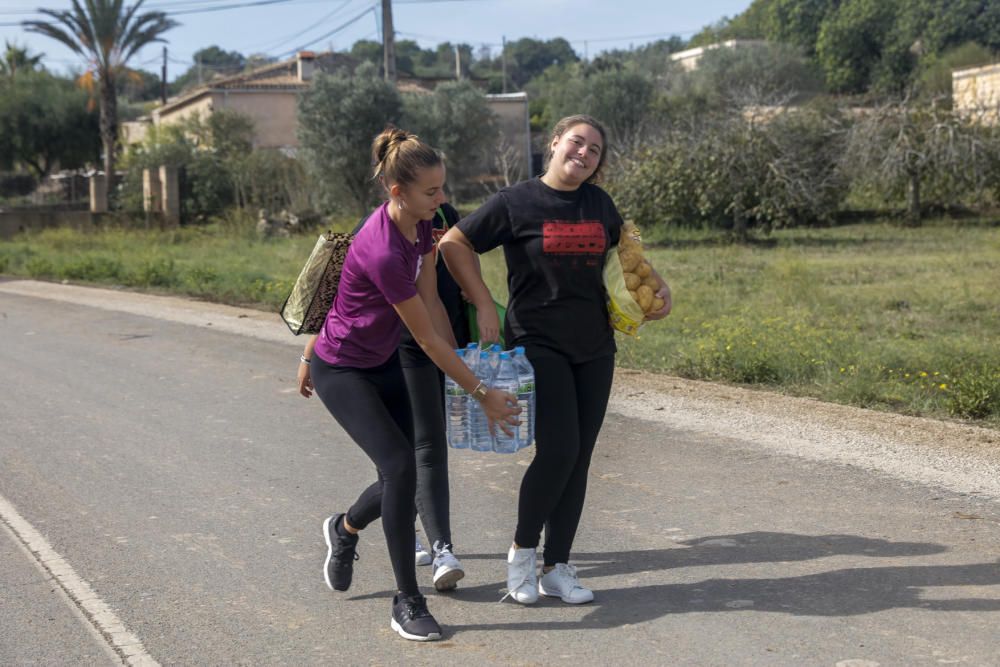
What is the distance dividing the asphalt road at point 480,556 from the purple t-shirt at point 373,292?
3.43ft

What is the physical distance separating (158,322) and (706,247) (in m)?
13.8

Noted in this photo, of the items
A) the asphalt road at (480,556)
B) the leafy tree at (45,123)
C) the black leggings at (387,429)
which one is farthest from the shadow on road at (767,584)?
the leafy tree at (45,123)

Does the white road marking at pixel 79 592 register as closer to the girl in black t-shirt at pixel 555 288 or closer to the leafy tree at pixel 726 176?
the girl in black t-shirt at pixel 555 288

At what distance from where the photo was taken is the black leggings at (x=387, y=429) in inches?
173

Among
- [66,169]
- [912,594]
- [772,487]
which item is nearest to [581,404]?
[912,594]

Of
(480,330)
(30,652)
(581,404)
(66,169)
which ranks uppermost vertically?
(66,169)

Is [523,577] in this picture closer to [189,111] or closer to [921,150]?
[921,150]

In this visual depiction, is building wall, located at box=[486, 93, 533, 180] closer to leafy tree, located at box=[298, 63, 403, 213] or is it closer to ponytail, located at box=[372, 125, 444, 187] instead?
leafy tree, located at box=[298, 63, 403, 213]

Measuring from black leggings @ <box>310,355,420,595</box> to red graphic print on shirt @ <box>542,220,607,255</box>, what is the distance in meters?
0.73

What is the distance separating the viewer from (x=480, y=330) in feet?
15.4

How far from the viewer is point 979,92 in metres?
41.3

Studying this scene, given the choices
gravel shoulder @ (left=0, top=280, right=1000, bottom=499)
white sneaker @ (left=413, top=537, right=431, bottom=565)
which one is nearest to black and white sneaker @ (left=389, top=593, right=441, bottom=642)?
white sneaker @ (left=413, top=537, right=431, bottom=565)

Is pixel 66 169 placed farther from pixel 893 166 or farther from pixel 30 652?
pixel 30 652

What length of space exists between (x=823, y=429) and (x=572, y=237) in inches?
152
